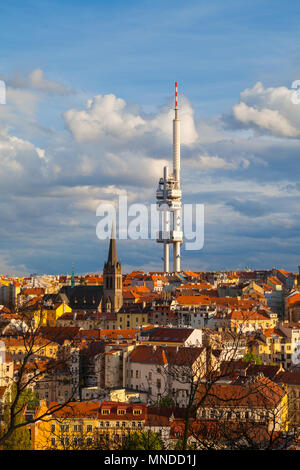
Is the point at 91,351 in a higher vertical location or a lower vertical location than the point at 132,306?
lower

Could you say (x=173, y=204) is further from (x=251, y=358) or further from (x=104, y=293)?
(x=251, y=358)

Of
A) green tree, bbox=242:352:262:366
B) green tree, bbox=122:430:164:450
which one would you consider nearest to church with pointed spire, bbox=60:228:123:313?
green tree, bbox=242:352:262:366

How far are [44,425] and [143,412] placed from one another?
607cm

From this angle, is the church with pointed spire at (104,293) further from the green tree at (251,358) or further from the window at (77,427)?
the window at (77,427)

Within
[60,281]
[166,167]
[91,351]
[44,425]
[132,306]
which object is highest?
[166,167]

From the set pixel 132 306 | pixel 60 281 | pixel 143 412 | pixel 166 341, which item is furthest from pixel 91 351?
pixel 60 281

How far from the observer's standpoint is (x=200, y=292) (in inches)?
4611

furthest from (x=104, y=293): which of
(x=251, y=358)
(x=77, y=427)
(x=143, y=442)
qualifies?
(x=143, y=442)

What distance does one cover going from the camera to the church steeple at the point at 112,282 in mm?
112812

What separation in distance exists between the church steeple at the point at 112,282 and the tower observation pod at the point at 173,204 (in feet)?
160

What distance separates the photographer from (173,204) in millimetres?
170625

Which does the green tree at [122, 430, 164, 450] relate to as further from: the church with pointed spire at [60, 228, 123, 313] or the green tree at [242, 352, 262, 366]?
the church with pointed spire at [60, 228, 123, 313]

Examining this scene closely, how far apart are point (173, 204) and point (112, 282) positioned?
5912 cm
